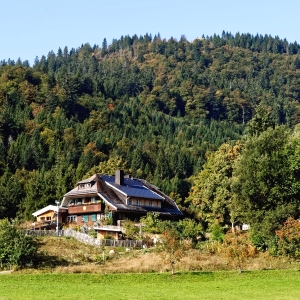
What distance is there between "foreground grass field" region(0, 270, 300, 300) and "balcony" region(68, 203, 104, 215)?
3038 cm

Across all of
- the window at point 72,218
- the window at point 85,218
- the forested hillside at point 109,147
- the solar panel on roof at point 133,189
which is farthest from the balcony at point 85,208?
the forested hillside at point 109,147

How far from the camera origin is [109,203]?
225ft

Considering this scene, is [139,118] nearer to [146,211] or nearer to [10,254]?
[146,211]

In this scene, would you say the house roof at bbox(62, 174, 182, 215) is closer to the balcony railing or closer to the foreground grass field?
the balcony railing

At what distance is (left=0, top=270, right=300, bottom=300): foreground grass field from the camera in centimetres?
3018

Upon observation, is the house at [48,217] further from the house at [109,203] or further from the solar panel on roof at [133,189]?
the solar panel on roof at [133,189]

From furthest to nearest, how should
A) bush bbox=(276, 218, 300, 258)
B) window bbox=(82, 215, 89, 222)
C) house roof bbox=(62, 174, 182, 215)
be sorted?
window bbox=(82, 215, 89, 222), house roof bbox=(62, 174, 182, 215), bush bbox=(276, 218, 300, 258)

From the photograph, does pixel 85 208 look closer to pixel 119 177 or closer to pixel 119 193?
pixel 119 193

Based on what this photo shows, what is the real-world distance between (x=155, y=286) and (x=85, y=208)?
38201 mm

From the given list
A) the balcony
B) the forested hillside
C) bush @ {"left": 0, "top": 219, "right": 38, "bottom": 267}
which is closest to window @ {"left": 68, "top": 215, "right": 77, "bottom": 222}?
the balcony

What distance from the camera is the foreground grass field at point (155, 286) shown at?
30.2 meters

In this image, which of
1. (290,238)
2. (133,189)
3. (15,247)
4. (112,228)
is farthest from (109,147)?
(290,238)

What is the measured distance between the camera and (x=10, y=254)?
4475 centimetres

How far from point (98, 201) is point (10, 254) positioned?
26.5 meters
